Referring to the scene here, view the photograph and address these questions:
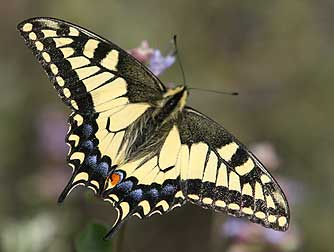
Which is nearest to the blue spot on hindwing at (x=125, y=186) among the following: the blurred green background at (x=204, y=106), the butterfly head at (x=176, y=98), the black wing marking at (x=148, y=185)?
the black wing marking at (x=148, y=185)

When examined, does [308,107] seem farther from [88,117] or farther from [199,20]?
[88,117]

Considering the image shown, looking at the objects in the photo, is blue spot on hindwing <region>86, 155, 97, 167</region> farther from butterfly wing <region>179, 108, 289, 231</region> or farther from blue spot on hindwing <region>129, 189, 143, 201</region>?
butterfly wing <region>179, 108, 289, 231</region>

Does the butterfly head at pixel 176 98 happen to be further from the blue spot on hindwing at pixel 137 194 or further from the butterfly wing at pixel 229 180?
the blue spot on hindwing at pixel 137 194

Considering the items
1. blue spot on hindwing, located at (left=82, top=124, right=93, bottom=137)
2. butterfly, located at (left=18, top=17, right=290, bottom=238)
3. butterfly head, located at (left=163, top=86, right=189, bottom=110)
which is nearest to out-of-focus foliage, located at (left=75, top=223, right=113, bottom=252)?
butterfly, located at (left=18, top=17, right=290, bottom=238)

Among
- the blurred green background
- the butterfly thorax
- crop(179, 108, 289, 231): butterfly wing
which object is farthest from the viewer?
the blurred green background

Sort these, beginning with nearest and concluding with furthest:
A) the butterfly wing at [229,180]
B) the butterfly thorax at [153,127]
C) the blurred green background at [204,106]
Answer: the butterfly wing at [229,180]
the butterfly thorax at [153,127]
the blurred green background at [204,106]

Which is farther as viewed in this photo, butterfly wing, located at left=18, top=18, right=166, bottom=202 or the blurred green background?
the blurred green background

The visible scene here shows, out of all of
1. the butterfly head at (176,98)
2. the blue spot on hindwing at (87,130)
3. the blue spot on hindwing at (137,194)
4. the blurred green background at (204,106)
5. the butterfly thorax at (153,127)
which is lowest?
the blue spot on hindwing at (137,194)
